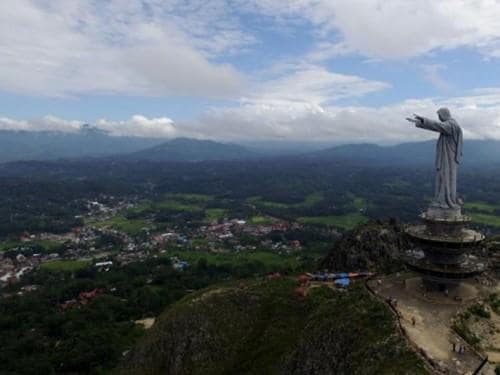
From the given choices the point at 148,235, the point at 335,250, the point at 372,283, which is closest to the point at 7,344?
the point at 335,250

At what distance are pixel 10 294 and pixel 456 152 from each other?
73.5 m

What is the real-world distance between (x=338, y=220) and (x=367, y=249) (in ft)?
326

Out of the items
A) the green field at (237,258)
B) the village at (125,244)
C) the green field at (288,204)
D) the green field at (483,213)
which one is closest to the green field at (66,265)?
the village at (125,244)

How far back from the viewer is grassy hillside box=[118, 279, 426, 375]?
887 inches

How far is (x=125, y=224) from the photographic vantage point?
461 feet

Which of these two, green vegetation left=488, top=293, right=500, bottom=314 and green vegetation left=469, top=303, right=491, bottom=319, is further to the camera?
green vegetation left=488, top=293, right=500, bottom=314

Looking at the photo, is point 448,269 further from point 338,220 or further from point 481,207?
point 481,207

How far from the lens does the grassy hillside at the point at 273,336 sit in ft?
73.9

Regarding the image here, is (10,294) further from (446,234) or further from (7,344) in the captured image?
(446,234)

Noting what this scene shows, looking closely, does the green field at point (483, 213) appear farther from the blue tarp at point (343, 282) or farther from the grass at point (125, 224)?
the blue tarp at point (343, 282)

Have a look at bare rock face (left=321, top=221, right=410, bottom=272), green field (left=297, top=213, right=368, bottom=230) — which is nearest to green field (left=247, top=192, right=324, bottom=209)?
A: green field (left=297, top=213, right=368, bottom=230)

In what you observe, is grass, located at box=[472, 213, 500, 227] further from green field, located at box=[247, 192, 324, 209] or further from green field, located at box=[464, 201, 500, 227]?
green field, located at box=[247, 192, 324, 209]

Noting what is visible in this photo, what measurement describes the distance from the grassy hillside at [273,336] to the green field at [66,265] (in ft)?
205

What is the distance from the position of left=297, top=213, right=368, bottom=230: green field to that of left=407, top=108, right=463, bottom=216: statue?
10177 centimetres
